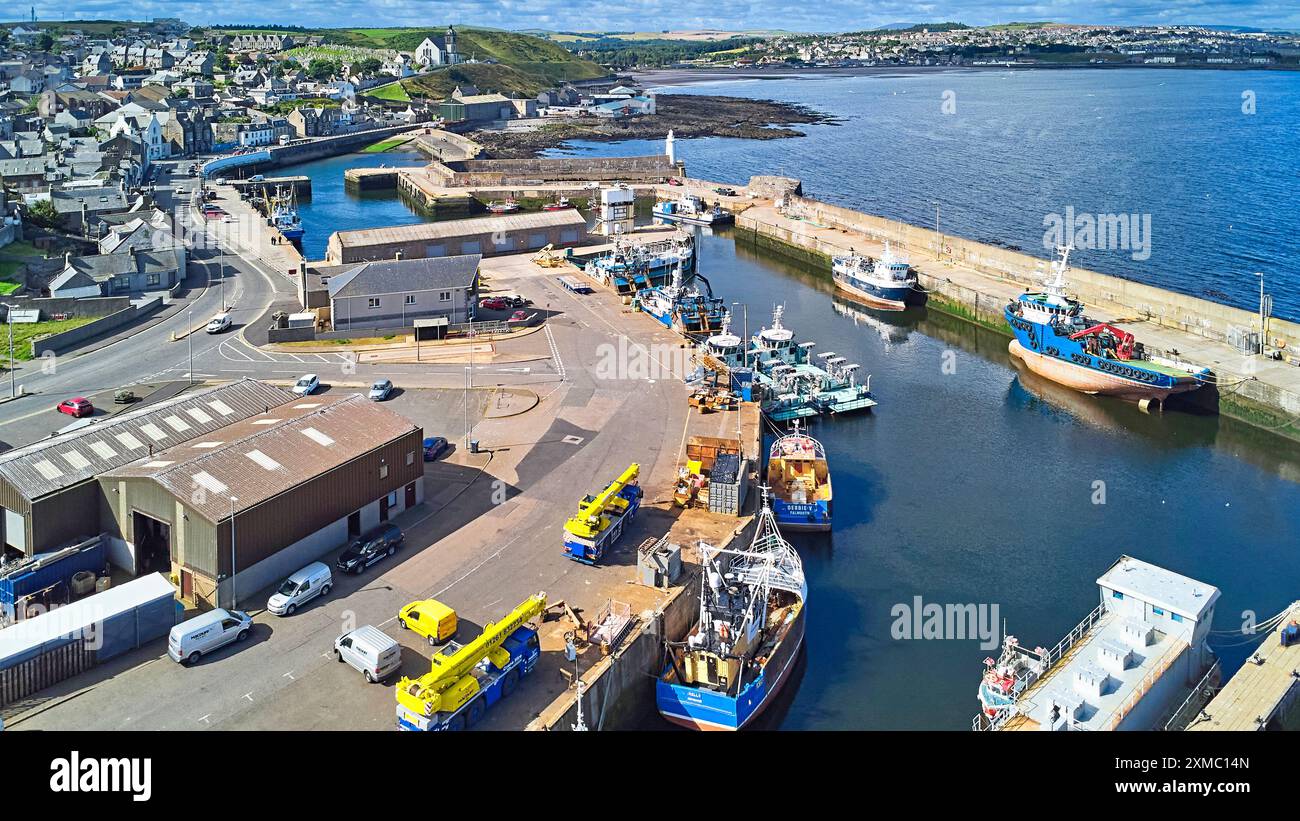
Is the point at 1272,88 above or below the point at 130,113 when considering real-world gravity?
above

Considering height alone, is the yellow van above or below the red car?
below

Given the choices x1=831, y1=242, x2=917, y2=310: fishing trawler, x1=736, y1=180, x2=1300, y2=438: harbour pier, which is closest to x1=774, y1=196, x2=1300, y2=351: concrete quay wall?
x1=736, y1=180, x2=1300, y2=438: harbour pier

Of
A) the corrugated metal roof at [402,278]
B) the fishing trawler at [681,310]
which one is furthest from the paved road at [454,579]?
the fishing trawler at [681,310]

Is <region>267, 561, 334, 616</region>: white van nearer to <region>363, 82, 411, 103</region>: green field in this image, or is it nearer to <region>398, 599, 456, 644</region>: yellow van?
<region>398, 599, 456, 644</region>: yellow van

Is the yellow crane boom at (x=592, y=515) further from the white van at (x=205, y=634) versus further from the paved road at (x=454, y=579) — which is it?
the white van at (x=205, y=634)

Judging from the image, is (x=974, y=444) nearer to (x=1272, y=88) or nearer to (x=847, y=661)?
(x=847, y=661)

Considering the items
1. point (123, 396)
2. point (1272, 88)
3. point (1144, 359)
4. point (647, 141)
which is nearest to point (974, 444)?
point (1144, 359)

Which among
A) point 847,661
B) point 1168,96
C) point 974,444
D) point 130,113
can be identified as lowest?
point 847,661
